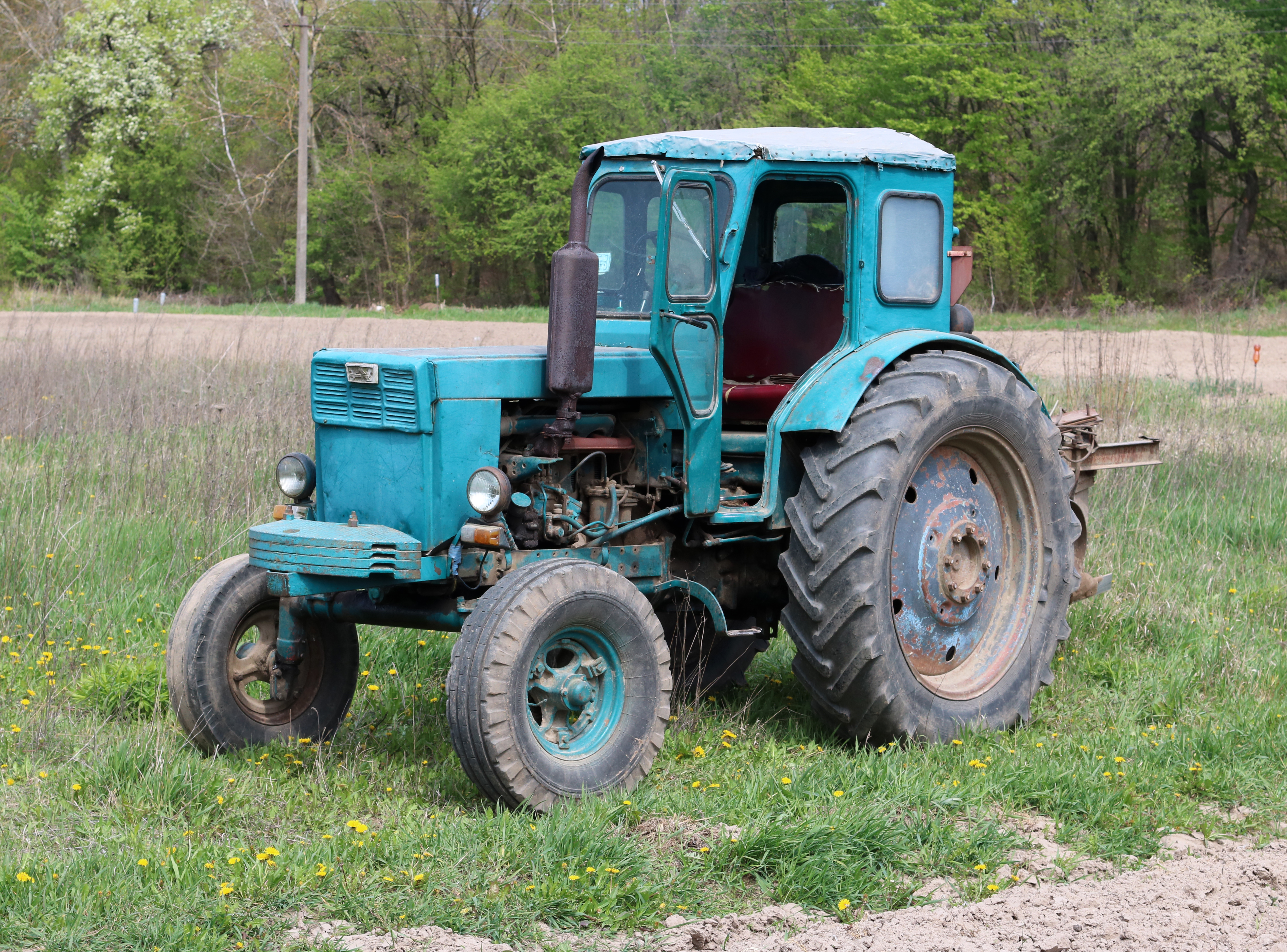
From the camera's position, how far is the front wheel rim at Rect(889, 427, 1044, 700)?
17.8 feet

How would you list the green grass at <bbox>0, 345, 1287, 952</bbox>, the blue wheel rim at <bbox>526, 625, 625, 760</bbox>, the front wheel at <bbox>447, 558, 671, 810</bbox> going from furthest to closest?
the blue wheel rim at <bbox>526, 625, 625, 760</bbox>
the front wheel at <bbox>447, 558, 671, 810</bbox>
the green grass at <bbox>0, 345, 1287, 952</bbox>

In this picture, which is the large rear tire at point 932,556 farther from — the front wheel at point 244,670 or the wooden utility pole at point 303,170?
the wooden utility pole at point 303,170

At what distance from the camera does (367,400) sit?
501 centimetres

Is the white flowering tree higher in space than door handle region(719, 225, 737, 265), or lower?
higher

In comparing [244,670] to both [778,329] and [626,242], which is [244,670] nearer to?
[626,242]

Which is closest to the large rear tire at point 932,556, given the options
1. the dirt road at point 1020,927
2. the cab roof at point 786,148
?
the cab roof at point 786,148

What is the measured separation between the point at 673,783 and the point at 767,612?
1259 millimetres

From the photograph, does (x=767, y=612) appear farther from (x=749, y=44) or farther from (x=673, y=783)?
(x=749, y=44)

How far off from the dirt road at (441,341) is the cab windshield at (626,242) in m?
5.27

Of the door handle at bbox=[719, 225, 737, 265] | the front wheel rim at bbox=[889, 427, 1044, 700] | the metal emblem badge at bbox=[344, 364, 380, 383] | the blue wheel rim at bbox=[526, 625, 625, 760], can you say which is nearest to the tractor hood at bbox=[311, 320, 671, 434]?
the metal emblem badge at bbox=[344, 364, 380, 383]

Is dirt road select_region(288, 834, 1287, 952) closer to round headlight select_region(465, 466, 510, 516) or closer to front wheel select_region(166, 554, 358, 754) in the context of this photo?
round headlight select_region(465, 466, 510, 516)

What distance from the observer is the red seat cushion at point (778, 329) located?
6215 mm

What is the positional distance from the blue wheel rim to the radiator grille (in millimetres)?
971

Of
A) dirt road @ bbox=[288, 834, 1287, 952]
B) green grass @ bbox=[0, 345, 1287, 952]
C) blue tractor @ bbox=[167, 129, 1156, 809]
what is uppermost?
blue tractor @ bbox=[167, 129, 1156, 809]
